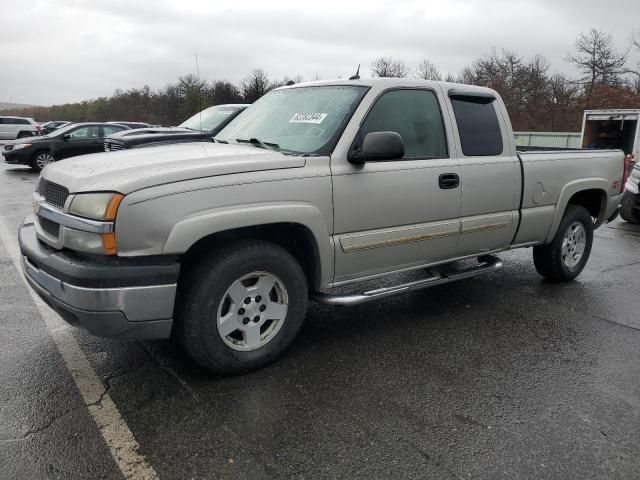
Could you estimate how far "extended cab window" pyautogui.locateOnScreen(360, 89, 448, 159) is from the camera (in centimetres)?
389

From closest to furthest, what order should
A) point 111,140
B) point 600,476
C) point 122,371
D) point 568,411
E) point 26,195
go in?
1. point 600,476
2. point 568,411
3. point 122,371
4. point 111,140
5. point 26,195

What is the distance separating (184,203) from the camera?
2896 millimetres

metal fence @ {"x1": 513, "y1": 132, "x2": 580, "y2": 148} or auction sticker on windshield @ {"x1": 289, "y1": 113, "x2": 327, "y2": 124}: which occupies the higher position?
auction sticker on windshield @ {"x1": 289, "y1": 113, "x2": 327, "y2": 124}

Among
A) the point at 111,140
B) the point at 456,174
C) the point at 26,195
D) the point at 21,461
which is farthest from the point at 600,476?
the point at 26,195

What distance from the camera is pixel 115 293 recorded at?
110 inches

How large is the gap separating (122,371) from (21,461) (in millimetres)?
918

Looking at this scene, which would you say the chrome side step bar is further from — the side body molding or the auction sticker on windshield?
the auction sticker on windshield

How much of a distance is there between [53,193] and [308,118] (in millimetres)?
1811

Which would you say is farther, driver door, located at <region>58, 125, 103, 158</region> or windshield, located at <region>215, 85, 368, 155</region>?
driver door, located at <region>58, 125, 103, 158</region>

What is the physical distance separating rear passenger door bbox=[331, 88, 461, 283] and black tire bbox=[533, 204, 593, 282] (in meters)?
1.65

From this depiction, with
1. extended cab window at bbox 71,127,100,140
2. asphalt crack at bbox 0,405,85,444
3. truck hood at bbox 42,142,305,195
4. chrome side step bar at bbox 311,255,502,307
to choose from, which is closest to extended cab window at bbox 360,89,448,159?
truck hood at bbox 42,142,305,195

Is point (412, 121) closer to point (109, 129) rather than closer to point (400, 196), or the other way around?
point (400, 196)

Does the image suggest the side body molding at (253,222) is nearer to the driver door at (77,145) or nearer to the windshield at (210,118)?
the windshield at (210,118)

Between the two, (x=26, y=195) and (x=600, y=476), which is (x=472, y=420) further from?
(x=26, y=195)
